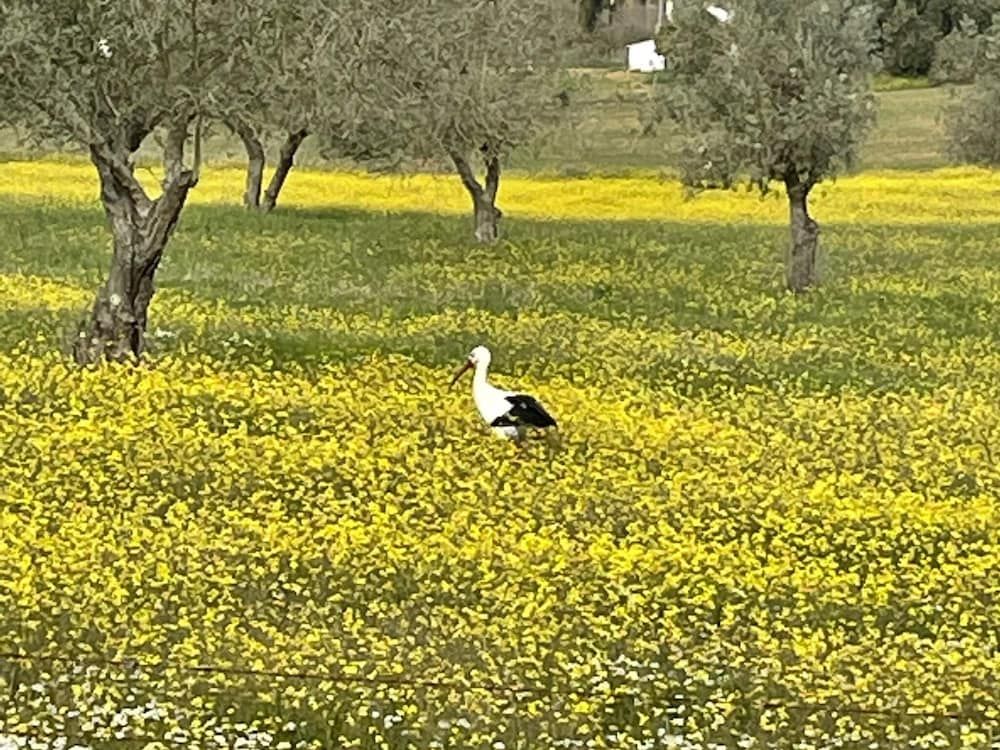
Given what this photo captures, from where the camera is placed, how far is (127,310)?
25078 millimetres

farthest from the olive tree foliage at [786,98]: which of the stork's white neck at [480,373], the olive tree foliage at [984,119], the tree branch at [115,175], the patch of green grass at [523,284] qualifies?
the stork's white neck at [480,373]

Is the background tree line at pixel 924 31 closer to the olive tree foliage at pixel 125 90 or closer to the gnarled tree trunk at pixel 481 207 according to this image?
the gnarled tree trunk at pixel 481 207

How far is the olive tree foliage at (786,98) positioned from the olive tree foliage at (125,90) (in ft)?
56.5

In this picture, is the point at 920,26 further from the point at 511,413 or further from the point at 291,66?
the point at 511,413

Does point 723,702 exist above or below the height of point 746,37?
below

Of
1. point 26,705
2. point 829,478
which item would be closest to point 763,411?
point 829,478

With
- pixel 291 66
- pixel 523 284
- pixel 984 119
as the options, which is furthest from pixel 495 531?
pixel 984 119

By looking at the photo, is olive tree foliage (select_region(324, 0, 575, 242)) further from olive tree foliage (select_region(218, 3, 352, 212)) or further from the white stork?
the white stork

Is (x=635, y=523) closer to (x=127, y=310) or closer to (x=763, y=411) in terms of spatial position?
(x=763, y=411)

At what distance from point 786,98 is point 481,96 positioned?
1012 cm

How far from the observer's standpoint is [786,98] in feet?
133

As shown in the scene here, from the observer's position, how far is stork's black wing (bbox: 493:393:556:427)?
19.6 meters

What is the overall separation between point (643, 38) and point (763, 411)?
356 feet

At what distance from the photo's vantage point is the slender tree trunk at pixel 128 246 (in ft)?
81.6
